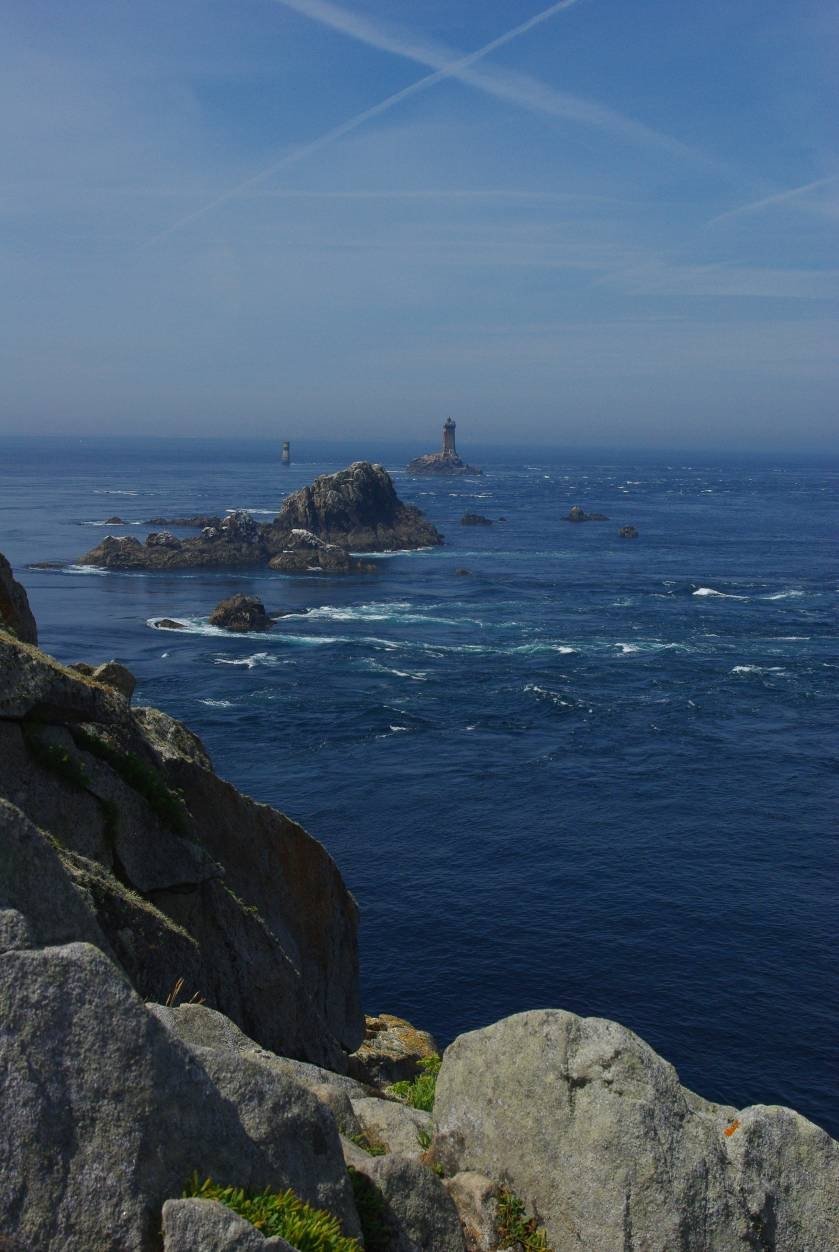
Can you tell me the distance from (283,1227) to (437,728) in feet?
233

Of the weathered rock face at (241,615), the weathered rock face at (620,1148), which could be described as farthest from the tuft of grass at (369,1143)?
the weathered rock face at (241,615)

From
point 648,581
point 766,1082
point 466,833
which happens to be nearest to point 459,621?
point 648,581

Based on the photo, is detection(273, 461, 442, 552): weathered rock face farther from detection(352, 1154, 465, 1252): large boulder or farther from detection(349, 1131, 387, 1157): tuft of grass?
detection(352, 1154, 465, 1252): large boulder

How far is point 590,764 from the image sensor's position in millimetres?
74438

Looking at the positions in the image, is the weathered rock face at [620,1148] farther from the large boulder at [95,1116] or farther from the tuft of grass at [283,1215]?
the large boulder at [95,1116]

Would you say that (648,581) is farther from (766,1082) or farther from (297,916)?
(297,916)

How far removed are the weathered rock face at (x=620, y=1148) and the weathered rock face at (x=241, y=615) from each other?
336 ft

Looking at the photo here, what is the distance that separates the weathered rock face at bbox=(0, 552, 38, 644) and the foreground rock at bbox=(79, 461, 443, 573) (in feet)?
432

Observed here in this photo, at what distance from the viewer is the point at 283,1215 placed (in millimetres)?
11812

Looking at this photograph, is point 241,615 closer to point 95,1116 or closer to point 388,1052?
point 388,1052

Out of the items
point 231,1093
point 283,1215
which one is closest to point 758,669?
point 231,1093

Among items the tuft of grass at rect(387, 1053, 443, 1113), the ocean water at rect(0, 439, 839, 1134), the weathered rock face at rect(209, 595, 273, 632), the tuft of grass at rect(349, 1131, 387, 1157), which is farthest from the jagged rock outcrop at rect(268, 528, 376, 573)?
the tuft of grass at rect(349, 1131, 387, 1157)

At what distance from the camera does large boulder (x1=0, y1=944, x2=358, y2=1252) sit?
35.2ft

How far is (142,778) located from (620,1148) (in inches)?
439
